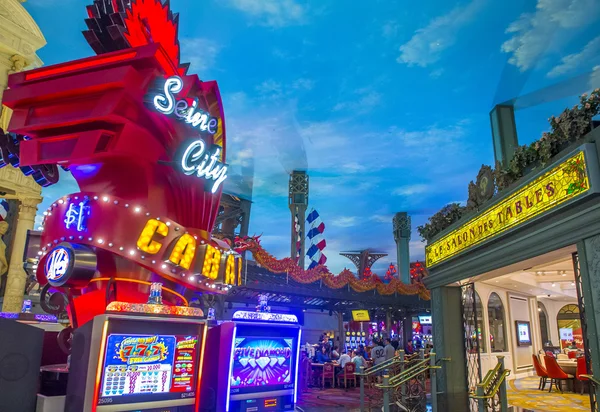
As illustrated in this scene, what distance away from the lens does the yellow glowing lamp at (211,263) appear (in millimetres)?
6321

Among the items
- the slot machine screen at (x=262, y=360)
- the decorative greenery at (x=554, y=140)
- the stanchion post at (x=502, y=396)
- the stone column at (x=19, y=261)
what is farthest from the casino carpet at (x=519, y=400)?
the stone column at (x=19, y=261)

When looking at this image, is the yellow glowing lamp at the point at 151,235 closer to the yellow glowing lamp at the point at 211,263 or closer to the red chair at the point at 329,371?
the yellow glowing lamp at the point at 211,263

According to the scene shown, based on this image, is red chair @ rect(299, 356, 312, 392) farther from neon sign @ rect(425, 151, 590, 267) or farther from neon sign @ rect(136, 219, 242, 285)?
neon sign @ rect(136, 219, 242, 285)

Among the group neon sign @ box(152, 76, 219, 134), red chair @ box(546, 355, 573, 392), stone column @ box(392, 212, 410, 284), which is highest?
stone column @ box(392, 212, 410, 284)

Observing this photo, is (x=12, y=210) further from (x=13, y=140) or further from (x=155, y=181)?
(x=155, y=181)

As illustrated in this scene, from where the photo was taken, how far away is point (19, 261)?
13.8 m

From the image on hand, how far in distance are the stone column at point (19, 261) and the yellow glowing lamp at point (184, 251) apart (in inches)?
408

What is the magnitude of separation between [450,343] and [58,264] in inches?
314

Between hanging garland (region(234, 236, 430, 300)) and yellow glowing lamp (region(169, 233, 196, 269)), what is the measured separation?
6643 mm

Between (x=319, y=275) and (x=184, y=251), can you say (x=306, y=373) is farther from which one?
(x=184, y=251)

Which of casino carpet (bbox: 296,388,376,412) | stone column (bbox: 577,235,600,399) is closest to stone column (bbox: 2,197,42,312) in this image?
casino carpet (bbox: 296,388,376,412)

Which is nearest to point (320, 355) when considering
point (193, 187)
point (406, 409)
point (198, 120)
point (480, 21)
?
point (406, 409)

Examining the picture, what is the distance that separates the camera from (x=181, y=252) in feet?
19.2

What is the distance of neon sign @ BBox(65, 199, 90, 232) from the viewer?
520cm
